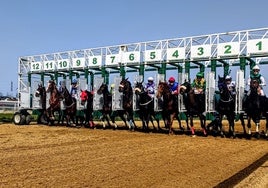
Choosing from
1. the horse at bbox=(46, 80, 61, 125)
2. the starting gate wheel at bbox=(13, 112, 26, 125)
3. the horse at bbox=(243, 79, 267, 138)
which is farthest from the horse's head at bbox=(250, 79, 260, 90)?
the starting gate wheel at bbox=(13, 112, 26, 125)

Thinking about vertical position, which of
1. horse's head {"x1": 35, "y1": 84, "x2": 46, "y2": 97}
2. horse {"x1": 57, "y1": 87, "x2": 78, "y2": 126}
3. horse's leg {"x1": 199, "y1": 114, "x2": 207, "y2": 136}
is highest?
horse's head {"x1": 35, "y1": 84, "x2": 46, "y2": 97}

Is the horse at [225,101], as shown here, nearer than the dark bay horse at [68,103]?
Yes

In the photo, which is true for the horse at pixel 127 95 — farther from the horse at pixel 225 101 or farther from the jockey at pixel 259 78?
the jockey at pixel 259 78

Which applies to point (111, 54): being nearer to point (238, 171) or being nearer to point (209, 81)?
point (209, 81)

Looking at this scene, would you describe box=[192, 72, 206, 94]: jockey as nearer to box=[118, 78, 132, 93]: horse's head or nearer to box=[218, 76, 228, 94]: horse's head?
box=[218, 76, 228, 94]: horse's head

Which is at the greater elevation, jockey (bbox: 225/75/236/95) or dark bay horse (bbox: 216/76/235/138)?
jockey (bbox: 225/75/236/95)

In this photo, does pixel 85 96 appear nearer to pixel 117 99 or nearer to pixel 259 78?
pixel 117 99

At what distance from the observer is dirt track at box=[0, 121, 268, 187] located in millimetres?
7094

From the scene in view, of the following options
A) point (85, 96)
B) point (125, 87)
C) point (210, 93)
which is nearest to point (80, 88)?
point (85, 96)

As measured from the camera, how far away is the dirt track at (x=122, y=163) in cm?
709

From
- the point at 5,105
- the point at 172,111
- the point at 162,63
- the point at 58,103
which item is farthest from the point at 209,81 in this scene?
the point at 5,105

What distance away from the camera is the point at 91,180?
714 cm

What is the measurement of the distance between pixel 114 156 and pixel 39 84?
16.3 m

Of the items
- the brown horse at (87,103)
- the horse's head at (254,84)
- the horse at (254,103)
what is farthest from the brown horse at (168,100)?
the brown horse at (87,103)
